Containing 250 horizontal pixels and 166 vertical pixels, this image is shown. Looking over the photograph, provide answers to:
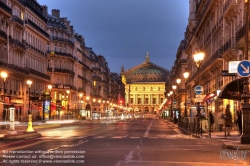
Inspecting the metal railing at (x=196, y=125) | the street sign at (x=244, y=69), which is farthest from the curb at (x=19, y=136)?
the street sign at (x=244, y=69)

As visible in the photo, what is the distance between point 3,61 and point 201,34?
30.7 meters

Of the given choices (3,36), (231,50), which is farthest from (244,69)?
(3,36)

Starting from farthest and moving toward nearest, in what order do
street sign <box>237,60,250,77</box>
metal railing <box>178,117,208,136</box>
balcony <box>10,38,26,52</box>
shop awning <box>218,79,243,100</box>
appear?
balcony <box>10,38,26,52</box> → metal railing <box>178,117,208,136</box> → shop awning <box>218,79,243,100</box> → street sign <box>237,60,250,77</box>

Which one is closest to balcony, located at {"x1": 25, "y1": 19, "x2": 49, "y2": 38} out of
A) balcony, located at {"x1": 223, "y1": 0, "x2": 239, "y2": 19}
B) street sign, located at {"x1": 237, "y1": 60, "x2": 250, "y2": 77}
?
balcony, located at {"x1": 223, "y1": 0, "x2": 239, "y2": 19}

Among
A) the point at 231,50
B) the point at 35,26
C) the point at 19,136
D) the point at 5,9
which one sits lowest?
the point at 19,136

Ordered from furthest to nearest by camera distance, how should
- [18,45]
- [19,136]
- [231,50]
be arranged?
[18,45] < [231,50] < [19,136]

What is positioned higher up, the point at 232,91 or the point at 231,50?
the point at 231,50

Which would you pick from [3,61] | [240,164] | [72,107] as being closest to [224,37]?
[3,61]

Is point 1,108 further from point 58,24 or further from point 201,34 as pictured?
point 58,24

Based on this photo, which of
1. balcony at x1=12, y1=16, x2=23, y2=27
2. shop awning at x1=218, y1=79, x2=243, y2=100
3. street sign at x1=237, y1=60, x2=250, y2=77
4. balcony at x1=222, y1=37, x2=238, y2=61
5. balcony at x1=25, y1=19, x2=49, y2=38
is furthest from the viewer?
balcony at x1=25, y1=19, x2=49, y2=38

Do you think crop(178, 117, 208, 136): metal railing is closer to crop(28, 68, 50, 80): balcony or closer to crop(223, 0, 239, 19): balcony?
crop(223, 0, 239, 19): balcony

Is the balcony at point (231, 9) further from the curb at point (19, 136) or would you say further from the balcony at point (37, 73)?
the balcony at point (37, 73)

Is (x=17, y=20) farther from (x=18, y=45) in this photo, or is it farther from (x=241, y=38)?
(x=241, y=38)

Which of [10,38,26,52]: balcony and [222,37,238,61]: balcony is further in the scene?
[10,38,26,52]: balcony
